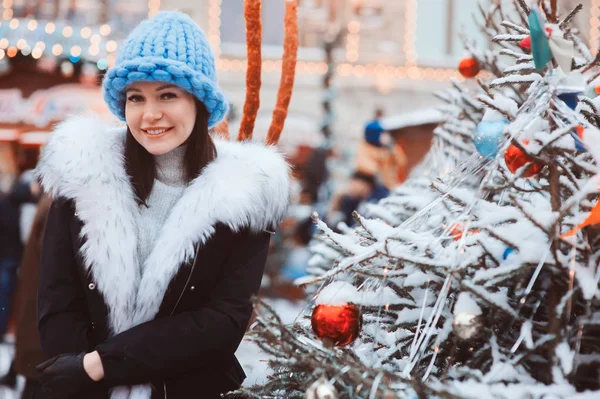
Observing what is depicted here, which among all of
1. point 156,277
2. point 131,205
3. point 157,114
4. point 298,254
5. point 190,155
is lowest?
point 298,254

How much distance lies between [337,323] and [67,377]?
66 cm

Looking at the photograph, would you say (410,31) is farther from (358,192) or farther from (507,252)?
(507,252)

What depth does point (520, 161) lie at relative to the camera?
1.18 meters

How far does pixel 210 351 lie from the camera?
154cm

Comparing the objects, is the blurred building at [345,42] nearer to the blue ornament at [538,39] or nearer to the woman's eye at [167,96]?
the woman's eye at [167,96]

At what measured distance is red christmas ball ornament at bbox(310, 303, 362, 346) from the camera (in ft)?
3.99

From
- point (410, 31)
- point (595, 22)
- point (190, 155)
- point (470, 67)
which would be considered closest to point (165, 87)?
point (190, 155)

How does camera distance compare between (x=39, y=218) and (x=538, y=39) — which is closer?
(x=538, y=39)

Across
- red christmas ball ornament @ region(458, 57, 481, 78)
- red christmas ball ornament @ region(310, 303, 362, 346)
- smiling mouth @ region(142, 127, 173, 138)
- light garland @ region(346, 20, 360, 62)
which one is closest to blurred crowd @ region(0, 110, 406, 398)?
red christmas ball ornament @ region(310, 303, 362, 346)

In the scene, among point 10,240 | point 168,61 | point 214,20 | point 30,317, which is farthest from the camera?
point 214,20

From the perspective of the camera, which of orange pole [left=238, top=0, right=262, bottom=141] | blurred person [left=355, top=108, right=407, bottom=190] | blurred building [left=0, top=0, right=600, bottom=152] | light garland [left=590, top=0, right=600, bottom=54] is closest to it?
orange pole [left=238, top=0, right=262, bottom=141]

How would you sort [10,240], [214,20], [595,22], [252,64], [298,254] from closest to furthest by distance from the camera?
1. [252,64]
2. [10,240]
3. [298,254]
4. [595,22]
5. [214,20]

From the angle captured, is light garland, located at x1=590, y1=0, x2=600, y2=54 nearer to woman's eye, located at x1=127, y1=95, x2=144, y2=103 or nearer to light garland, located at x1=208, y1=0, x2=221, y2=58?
light garland, located at x1=208, y1=0, x2=221, y2=58

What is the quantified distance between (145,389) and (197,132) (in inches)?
26.4
